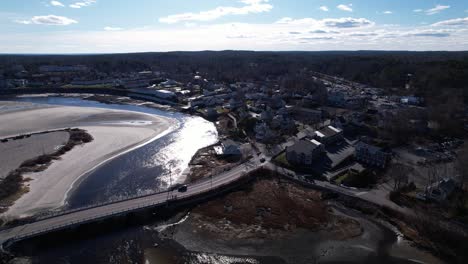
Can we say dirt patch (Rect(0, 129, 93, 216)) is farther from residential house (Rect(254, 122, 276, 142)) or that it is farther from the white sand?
residential house (Rect(254, 122, 276, 142))

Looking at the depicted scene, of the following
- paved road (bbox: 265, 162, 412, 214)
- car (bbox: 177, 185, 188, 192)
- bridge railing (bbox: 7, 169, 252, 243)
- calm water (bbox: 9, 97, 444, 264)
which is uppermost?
car (bbox: 177, 185, 188, 192)

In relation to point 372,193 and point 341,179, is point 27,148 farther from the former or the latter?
point 372,193

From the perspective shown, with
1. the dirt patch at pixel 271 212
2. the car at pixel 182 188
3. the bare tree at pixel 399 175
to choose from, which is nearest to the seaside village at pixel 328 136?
the bare tree at pixel 399 175

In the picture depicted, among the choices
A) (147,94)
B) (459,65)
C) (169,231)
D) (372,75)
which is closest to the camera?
(169,231)

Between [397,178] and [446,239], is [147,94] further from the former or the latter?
[446,239]

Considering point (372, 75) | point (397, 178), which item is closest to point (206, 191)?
point (397, 178)

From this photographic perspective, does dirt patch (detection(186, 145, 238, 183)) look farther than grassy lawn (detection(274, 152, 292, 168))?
No

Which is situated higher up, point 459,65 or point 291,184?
point 459,65

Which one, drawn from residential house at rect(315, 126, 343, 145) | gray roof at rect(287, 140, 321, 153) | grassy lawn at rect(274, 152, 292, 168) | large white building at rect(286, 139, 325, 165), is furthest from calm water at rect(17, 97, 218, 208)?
residential house at rect(315, 126, 343, 145)
